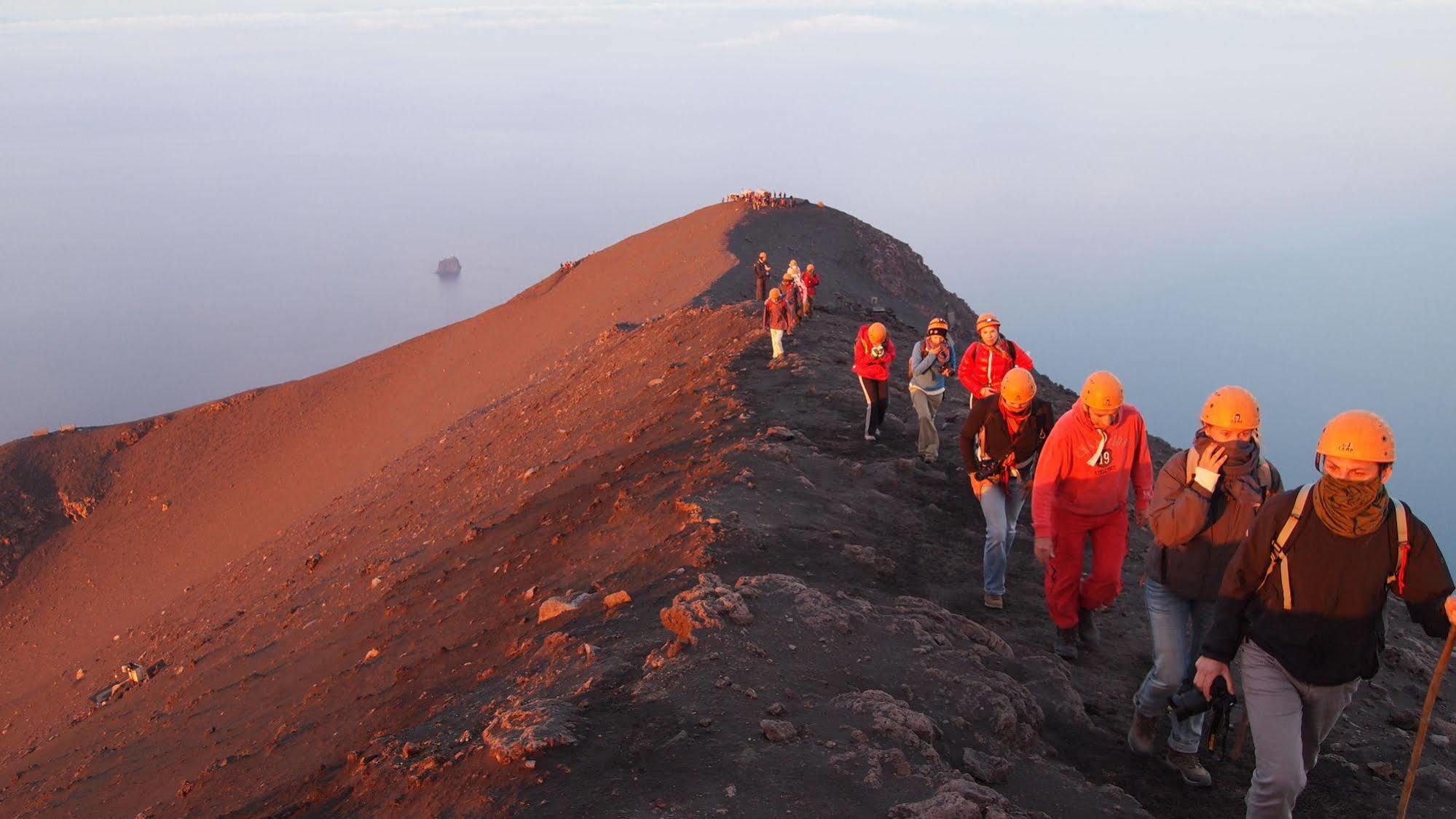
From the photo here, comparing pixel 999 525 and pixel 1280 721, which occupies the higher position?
pixel 999 525

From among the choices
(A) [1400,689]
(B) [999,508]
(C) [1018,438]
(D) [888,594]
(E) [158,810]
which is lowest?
(A) [1400,689]

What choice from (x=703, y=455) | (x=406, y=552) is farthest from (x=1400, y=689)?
(x=406, y=552)

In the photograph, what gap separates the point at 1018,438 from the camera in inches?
280

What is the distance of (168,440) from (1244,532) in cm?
2839

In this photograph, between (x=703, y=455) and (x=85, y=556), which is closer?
(x=703, y=455)

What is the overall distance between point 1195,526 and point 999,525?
2.53 metres

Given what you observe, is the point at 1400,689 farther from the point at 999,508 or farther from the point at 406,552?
the point at 406,552

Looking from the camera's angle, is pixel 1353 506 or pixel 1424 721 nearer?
pixel 1353 506

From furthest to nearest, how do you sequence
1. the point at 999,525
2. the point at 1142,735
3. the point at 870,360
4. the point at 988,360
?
the point at 870,360
the point at 988,360
the point at 999,525
the point at 1142,735

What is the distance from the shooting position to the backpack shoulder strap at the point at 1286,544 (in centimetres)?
411

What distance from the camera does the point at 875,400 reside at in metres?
11.3

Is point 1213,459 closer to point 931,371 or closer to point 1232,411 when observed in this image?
point 1232,411

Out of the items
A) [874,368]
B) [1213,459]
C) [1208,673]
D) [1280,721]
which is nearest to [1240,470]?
[1213,459]

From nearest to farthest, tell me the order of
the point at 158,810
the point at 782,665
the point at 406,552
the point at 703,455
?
the point at 782,665 < the point at 158,810 < the point at 703,455 < the point at 406,552
